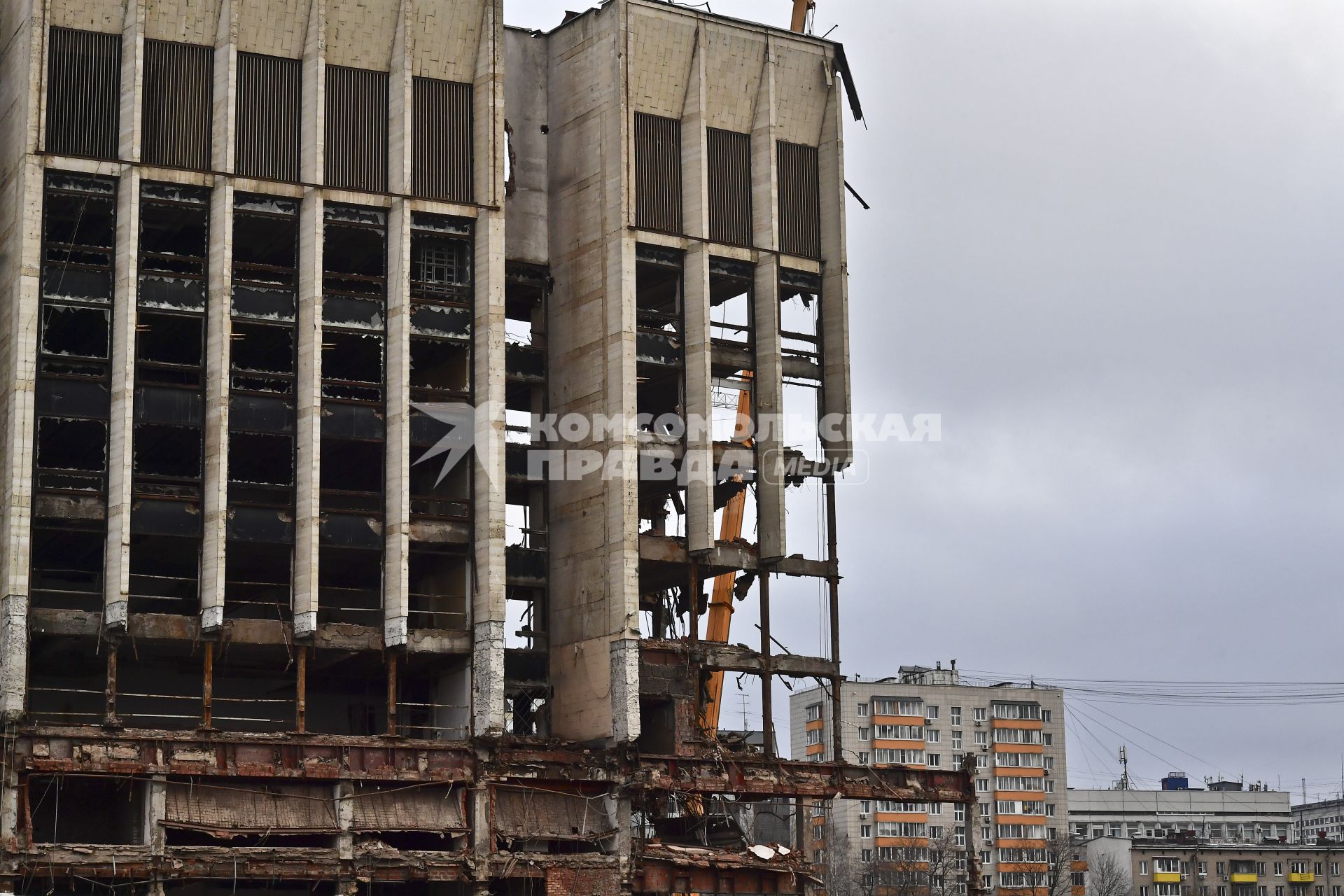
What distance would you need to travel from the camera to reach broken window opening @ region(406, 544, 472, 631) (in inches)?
3007

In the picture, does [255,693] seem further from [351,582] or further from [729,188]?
[729,188]

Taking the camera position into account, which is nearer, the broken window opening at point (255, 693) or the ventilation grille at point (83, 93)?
the ventilation grille at point (83, 93)

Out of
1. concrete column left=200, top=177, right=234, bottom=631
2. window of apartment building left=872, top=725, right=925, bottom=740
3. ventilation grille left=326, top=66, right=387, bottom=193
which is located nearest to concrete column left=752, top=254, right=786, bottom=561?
ventilation grille left=326, top=66, right=387, bottom=193

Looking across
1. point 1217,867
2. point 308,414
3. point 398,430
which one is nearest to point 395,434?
point 398,430

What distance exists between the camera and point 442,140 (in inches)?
3095

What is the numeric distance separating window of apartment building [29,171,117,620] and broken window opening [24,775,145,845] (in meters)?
7.02

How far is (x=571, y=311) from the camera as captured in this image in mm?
83062

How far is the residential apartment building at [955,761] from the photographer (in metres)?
167

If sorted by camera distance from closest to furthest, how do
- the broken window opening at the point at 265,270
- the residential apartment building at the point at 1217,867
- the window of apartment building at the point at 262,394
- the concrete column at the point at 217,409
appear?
the concrete column at the point at 217,409 → the window of apartment building at the point at 262,394 → the broken window opening at the point at 265,270 → the residential apartment building at the point at 1217,867

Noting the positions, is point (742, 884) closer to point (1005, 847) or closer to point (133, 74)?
point (133, 74)

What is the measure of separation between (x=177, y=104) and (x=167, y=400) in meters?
11.6

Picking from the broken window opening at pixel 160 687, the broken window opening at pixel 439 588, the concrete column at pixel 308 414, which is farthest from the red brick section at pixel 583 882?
the broken window opening at pixel 160 687

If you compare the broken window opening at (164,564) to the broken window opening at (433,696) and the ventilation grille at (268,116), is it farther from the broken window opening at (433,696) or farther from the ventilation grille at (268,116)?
the ventilation grille at (268,116)

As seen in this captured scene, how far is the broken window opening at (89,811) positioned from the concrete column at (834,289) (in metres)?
33.3
